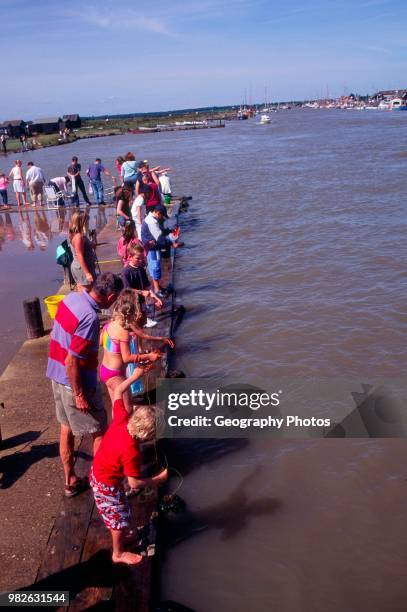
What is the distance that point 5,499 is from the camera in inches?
173

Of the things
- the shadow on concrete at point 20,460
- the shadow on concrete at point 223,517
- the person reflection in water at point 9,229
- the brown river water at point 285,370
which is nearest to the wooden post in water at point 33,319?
the brown river water at point 285,370

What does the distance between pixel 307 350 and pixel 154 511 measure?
4.23 metres

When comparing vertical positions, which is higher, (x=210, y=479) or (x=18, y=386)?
(x=18, y=386)

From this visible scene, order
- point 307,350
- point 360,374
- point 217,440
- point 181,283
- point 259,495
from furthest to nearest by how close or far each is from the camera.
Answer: point 181,283 < point 307,350 < point 360,374 < point 217,440 < point 259,495

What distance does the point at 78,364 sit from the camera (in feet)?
12.8

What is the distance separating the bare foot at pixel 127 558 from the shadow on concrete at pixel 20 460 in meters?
1.41

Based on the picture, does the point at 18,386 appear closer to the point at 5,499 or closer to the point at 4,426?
the point at 4,426

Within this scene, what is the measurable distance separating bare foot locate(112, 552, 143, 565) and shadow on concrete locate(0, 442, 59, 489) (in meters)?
1.41

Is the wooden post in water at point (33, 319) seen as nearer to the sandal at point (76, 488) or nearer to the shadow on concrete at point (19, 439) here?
the shadow on concrete at point (19, 439)

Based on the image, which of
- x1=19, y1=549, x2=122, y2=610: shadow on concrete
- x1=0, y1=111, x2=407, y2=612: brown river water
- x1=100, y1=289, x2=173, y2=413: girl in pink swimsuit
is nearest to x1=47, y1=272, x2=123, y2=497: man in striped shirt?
x1=100, y1=289, x2=173, y2=413: girl in pink swimsuit

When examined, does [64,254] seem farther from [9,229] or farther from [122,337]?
[9,229]

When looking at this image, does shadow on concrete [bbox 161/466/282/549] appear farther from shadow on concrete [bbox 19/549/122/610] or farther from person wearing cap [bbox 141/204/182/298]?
person wearing cap [bbox 141/204/182/298]

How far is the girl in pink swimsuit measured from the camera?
4160 mm

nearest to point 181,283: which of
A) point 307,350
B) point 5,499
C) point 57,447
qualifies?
point 307,350
